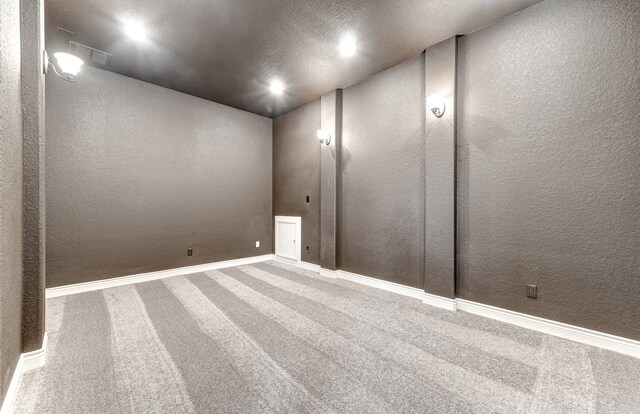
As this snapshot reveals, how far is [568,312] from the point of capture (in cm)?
229

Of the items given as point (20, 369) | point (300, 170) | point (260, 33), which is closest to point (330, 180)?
point (300, 170)

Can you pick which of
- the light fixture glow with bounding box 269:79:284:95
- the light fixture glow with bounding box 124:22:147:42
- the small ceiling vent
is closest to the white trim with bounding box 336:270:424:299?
the light fixture glow with bounding box 269:79:284:95

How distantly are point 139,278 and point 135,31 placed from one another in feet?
10.4

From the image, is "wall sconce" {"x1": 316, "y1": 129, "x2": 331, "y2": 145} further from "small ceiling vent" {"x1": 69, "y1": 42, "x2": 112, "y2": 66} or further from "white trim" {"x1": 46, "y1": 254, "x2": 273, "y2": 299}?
"small ceiling vent" {"x1": 69, "y1": 42, "x2": 112, "y2": 66}

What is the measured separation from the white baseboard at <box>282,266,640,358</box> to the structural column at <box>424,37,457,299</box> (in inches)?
4.9

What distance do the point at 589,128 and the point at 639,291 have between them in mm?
1340

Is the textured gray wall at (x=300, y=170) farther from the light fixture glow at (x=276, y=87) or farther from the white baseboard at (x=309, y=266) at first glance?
the light fixture glow at (x=276, y=87)

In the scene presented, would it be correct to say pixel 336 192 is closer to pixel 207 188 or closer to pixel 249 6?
pixel 207 188

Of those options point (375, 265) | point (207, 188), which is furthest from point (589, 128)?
point (207, 188)

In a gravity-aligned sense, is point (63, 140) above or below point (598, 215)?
above

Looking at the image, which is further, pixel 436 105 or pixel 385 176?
pixel 385 176

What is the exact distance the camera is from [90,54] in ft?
10.3

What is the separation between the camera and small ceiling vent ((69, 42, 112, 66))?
3.00 metres

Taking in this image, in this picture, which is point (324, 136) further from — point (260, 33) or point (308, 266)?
point (308, 266)
